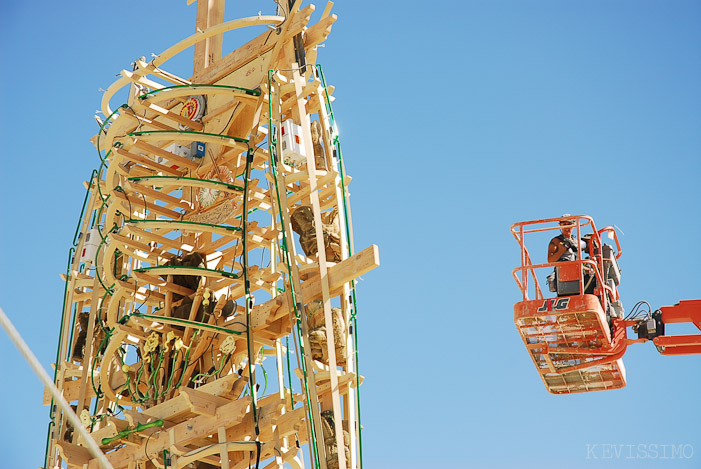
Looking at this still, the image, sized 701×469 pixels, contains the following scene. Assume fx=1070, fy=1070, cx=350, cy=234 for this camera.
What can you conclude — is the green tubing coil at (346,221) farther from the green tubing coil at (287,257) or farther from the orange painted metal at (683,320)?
the orange painted metal at (683,320)

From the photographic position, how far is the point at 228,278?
57.2 feet

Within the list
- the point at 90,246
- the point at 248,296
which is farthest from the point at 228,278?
the point at 90,246

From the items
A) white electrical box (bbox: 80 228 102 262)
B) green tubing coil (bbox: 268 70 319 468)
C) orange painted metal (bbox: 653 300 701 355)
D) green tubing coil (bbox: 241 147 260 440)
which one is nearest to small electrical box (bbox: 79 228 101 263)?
white electrical box (bbox: 80 228 102 262)

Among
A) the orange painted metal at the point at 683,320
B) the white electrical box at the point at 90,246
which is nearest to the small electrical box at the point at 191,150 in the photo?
the white electrical box at the point at 90,246

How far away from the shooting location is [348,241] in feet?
54.1

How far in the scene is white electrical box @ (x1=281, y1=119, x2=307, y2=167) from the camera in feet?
54.0

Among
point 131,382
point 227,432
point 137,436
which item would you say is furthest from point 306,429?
point 131,382

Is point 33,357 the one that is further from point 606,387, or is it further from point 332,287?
point 606,387

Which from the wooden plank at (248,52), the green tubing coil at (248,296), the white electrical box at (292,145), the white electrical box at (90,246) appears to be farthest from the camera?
the white electrical box at (90,246)

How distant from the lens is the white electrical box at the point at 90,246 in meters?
20.8

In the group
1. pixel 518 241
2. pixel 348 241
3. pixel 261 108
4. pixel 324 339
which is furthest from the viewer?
pixel 518 241

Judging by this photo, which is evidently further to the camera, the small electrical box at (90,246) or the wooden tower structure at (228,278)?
the small electrical box at (90,246)

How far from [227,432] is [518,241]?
714 cm

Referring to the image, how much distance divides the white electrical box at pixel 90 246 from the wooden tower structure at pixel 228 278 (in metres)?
0.86
